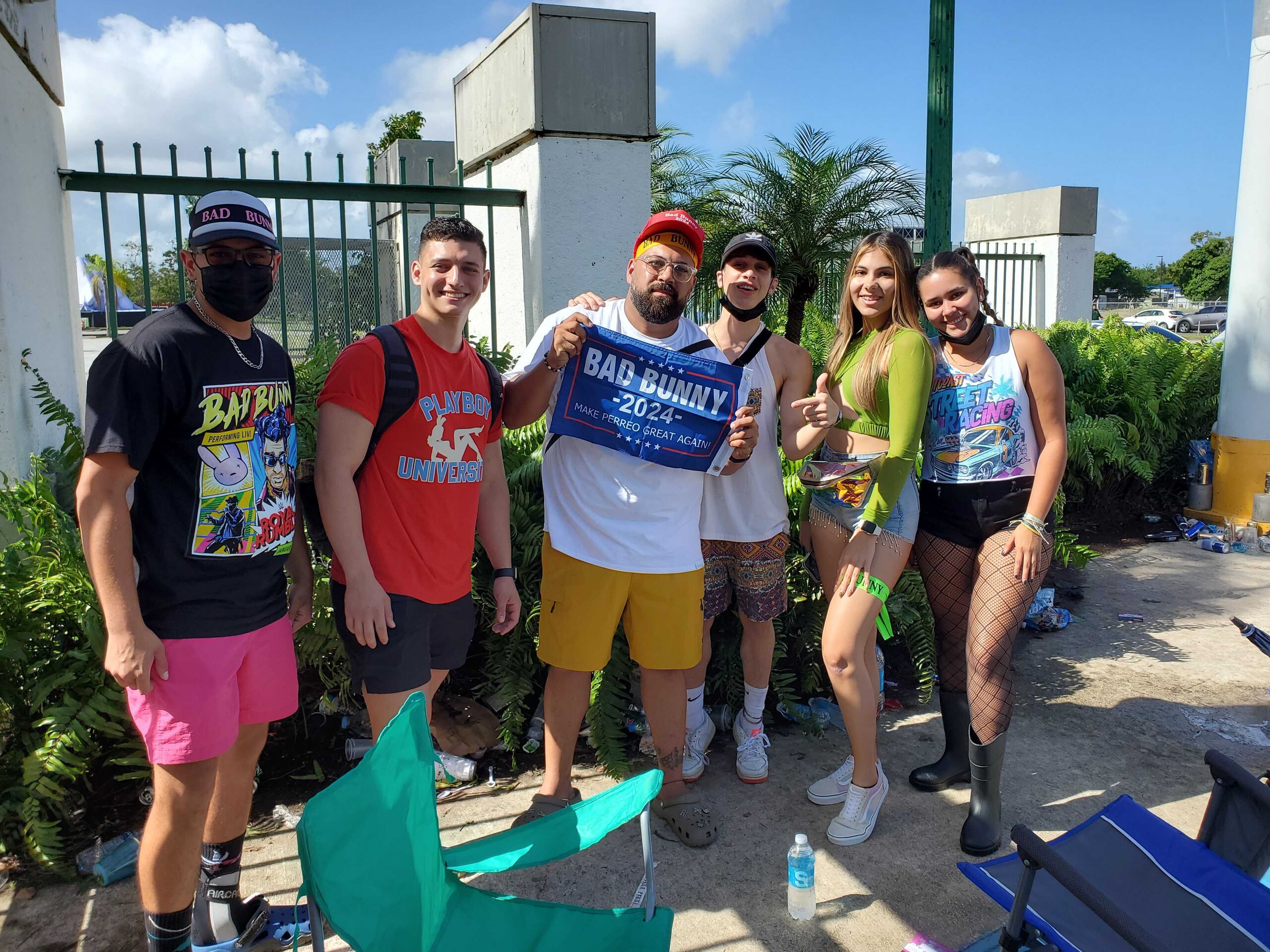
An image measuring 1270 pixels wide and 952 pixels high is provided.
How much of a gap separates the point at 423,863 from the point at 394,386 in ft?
4.25

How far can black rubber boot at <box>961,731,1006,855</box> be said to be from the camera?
3.21 meters

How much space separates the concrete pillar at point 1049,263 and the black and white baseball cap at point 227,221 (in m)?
12.6

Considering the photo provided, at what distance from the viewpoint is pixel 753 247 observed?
10.8 ft

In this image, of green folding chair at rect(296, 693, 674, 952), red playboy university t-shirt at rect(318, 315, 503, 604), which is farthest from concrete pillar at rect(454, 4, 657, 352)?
green folding chair at rect(296, 693, 674, 952)

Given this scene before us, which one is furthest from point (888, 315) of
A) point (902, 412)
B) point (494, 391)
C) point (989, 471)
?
point (494, 391)

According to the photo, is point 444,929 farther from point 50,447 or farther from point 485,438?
point 50,447

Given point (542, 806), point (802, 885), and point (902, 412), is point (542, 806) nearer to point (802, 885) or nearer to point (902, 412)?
point (802, 885)

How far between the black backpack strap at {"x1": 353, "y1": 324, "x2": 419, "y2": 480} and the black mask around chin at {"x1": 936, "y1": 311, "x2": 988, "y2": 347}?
191 cm

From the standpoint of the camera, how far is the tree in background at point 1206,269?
2731 inches

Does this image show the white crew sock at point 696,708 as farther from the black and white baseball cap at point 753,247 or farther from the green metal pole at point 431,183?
the green metal pole at point 431,183

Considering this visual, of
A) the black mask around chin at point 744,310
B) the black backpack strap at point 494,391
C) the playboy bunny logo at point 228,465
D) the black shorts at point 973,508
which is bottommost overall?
the black shorts at point 973,508

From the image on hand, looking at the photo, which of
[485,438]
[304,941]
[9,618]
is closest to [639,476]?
[485,438]

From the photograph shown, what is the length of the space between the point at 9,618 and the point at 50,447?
6.73 feet

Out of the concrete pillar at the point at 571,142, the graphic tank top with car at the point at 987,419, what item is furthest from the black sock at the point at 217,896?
the concrete pillar at the point at 571,142
